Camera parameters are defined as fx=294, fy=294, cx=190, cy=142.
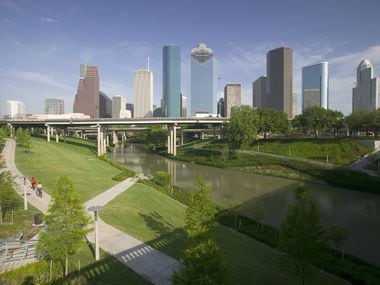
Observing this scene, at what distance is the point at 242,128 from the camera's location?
250 ft

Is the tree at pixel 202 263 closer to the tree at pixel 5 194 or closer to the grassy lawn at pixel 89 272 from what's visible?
the grassy lawn at pixel 89 272

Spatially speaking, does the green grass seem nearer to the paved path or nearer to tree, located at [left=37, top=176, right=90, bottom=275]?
the paved path

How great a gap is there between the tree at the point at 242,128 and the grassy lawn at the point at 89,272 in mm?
62651

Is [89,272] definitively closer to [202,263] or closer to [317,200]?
[202,263]

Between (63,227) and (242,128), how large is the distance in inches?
2562

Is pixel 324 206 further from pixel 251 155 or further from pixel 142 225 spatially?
pixel 251 155

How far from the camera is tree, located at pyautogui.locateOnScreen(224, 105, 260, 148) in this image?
7612cm

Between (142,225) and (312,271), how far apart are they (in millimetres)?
13227

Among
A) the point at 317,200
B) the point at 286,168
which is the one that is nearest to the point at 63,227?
the point at 317,200

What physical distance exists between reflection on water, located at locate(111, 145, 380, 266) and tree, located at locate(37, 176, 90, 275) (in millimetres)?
20996

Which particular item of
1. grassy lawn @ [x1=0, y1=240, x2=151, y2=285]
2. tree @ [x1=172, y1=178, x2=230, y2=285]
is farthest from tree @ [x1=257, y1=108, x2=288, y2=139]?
Result: tree @ [x1=172, y1=178, x2=230, y2=285]

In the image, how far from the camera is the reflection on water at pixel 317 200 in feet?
89.8

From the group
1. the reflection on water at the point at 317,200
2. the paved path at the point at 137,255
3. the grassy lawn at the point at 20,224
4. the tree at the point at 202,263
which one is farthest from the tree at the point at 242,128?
the tree at the point at 202,263

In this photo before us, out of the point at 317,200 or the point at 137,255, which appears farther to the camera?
the point at 317,200
